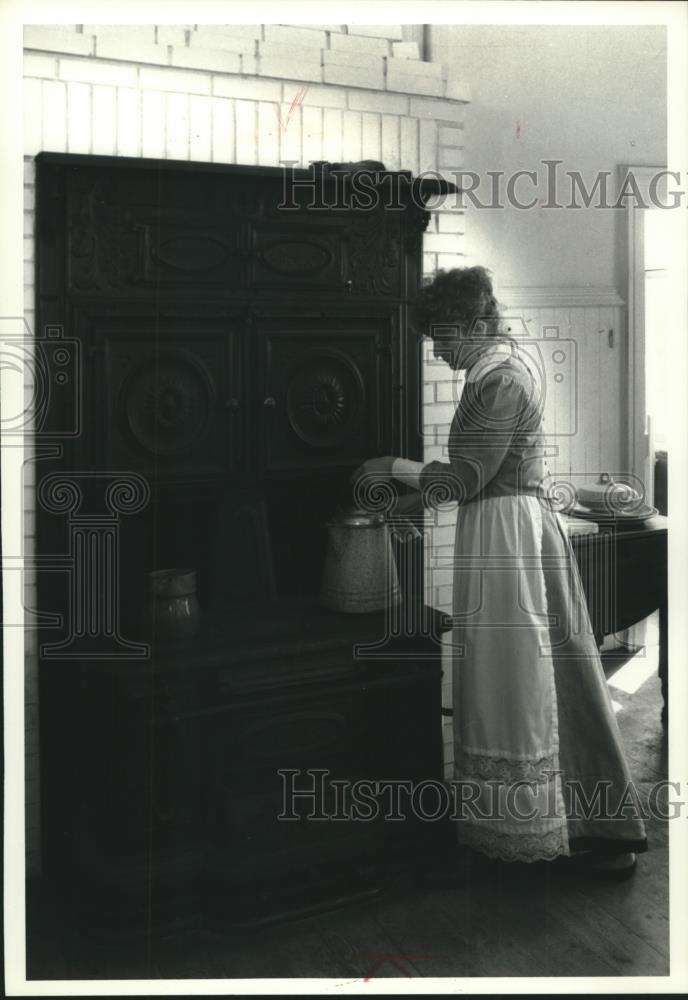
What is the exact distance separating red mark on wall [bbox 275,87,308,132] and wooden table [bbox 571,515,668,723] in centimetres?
142

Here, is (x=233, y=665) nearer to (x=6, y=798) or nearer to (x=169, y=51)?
(x=6, y=798)

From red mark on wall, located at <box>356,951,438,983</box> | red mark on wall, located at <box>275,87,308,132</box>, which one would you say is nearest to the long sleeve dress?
red mark on wall, located at <box>356,951,438,983</box>

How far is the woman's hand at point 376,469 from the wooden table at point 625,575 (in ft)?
1.90

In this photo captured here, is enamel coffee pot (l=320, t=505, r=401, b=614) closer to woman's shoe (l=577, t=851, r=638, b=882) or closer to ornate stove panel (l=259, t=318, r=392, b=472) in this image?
ornate stove panel (l=259, t=318, r=392, b=472)

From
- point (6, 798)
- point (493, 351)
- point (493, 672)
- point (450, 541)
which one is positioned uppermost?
point (493, 351)

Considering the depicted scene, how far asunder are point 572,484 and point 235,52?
152 centimetres

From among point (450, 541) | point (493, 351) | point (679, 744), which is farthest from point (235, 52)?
point (679, 744)

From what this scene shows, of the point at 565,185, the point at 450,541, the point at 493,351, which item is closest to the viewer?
the point at 565,185

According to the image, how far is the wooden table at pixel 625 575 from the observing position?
8.71 feet

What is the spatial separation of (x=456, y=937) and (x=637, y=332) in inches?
68.2

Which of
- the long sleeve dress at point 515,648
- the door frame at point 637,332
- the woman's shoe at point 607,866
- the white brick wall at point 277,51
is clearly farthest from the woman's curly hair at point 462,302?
the woman's shoe at point 607,866

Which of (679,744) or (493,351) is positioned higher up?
(493,351)

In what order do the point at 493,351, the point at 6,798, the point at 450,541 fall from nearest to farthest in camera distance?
the point at 6,798
the point at 493,351
the point at 450,541

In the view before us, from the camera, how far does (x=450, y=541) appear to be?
303cm
